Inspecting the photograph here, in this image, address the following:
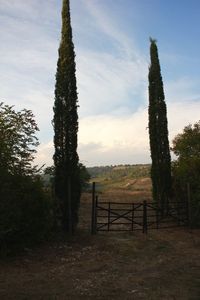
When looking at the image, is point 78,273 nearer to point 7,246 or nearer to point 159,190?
point 7,246

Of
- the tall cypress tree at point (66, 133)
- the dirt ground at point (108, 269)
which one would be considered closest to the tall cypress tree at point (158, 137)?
the dirt ground at point (108, 269)

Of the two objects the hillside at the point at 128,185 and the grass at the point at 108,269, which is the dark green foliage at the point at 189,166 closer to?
the grass at the point at 108,269

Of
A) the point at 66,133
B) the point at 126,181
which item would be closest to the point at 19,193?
the point at 66,133

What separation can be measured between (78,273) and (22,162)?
6.27 meters

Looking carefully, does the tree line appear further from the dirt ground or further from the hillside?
the hillside

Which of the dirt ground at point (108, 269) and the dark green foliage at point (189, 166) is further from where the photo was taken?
the dark green foliage at point (189, 166)

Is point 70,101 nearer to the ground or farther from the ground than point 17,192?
farther from the ground

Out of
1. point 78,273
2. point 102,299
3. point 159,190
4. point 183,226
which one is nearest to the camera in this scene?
point 102,299

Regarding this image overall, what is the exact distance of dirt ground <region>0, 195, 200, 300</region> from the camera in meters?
11.3

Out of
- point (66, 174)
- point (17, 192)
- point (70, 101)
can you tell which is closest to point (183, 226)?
point (66, 174)

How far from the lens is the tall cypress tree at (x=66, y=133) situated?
2052 cm

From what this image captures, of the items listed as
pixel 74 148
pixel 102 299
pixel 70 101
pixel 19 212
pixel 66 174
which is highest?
pixel 70 101

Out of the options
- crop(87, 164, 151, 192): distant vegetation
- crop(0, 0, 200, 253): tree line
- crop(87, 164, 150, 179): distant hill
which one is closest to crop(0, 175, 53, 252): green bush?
crop(0, 0, 200, 253): tree line

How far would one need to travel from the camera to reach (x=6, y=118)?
59.5ft
